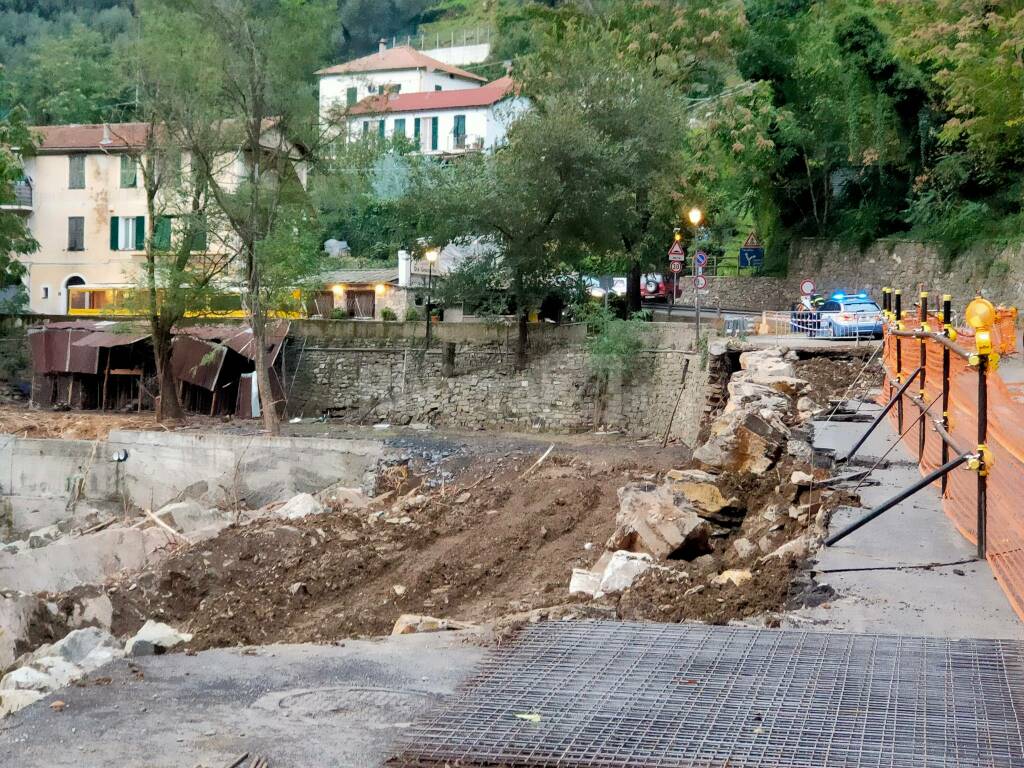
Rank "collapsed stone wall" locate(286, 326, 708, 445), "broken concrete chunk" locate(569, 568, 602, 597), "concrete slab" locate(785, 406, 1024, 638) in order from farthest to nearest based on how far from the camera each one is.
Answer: "collapsed stone wall" locate(286, 326, 708, 445) → "broken concrete chunk" locate(569, 568, 602, 597) → "concrete slab" locate(785, 406, 1024, 638)

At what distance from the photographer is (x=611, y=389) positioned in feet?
105

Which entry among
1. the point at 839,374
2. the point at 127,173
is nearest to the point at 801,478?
the point at 839,374

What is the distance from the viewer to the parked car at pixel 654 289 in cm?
4631

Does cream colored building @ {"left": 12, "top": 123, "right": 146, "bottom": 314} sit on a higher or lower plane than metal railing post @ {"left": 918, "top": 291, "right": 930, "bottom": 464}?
higher

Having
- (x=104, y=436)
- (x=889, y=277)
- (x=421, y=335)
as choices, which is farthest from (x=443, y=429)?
(x=889, y=277)

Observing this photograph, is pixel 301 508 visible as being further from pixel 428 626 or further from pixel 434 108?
pixel 434 108

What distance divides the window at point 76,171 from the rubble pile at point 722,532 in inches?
1648

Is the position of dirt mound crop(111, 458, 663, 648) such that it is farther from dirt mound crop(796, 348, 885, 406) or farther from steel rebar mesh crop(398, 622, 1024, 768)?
dirt mound crop(796, 348, 885, 406)

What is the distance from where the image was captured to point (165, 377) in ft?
112

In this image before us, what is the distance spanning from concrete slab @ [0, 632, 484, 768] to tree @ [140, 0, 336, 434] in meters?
23.7

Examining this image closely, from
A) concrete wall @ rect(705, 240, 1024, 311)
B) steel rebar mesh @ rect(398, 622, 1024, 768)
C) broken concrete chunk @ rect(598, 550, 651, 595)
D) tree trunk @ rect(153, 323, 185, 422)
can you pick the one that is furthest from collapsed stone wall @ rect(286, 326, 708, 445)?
steel rebar mesh @ rect(398, 622, 1024, 768)

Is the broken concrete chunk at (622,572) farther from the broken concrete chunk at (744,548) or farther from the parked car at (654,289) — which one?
the parked car at (654,289)

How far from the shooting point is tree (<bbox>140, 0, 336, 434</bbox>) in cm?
3027

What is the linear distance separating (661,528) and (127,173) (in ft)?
142
